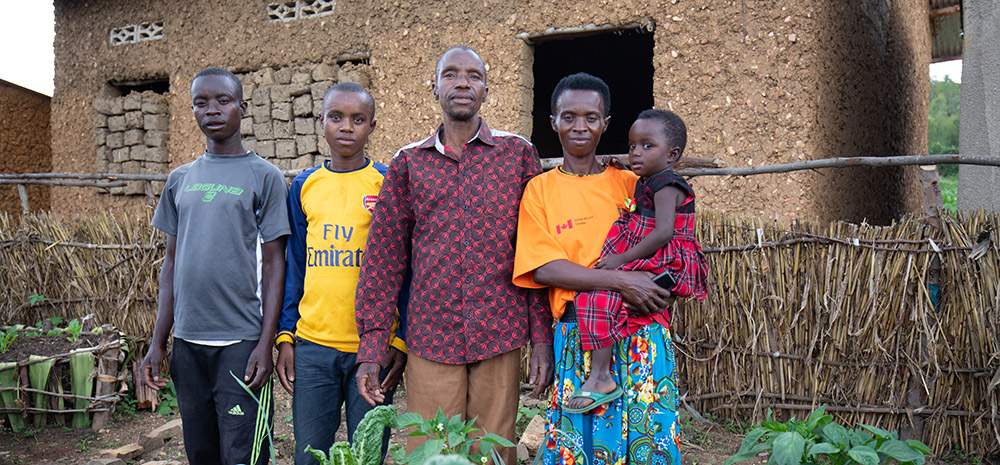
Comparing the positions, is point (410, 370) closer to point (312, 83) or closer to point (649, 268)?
point (649, 268)

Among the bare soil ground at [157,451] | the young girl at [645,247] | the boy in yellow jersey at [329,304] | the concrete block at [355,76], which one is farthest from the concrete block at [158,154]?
the young girl at [645,247]

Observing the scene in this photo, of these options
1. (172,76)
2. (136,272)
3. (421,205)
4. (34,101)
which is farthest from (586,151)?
→ (34,101)

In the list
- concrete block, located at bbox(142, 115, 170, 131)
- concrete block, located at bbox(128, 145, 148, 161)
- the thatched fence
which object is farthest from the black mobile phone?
concrete block, located at bbox(128, 145, 148, 161)

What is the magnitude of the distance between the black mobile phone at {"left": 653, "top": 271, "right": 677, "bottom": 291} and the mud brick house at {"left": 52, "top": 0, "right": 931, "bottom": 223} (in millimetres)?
2684

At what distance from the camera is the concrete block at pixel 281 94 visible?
580 centimetres

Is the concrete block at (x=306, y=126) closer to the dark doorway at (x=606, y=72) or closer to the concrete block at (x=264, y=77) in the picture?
the concrete block at (x=264, y=77)

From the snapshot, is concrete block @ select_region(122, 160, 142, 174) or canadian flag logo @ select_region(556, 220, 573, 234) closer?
canadian flag logo @ select_region(556, 220, 573, 234)

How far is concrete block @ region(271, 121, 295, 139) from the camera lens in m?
5.85

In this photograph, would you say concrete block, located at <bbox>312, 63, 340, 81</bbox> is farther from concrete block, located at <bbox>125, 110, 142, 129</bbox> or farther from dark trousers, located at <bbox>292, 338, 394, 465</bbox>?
dark trousers, located at <bbox>292, 338, 394, 465</bbox>

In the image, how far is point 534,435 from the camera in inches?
138

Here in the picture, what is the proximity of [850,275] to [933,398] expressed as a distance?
26.8 inches

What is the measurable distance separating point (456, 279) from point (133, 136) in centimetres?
573

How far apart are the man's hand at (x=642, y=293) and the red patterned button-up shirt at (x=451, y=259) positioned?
30 centimetres

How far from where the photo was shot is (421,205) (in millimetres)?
2043
